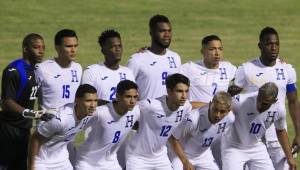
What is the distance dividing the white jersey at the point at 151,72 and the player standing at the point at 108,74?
1.72ft

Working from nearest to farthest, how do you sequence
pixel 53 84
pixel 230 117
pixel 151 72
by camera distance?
1. pixel 53 84
2. pixel 230 117
3. pixel 151 72

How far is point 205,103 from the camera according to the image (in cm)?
1653

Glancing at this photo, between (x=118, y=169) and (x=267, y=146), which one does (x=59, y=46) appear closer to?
(x=118, y=169)

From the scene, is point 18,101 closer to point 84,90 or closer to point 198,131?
point 84,90

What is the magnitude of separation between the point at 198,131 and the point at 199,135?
63 mm

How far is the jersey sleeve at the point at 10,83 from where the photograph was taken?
1520 centimetres

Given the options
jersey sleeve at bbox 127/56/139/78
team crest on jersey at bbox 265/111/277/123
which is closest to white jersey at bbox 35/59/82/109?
jersey sleeve at bbox 127/56/139/78

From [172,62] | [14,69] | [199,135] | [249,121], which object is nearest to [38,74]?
[14,69]

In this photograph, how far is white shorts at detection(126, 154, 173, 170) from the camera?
51.6 feet

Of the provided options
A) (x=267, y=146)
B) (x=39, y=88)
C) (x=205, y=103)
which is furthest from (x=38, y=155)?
(x=267, y=146)

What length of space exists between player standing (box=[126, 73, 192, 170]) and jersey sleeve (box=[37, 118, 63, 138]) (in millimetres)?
1509

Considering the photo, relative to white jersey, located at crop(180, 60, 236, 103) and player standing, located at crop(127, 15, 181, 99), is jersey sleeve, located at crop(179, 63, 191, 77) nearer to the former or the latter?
white jersey, located at crop(180, 60, 236, 103)

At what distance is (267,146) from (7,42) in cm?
1396

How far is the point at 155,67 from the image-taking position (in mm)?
16375
